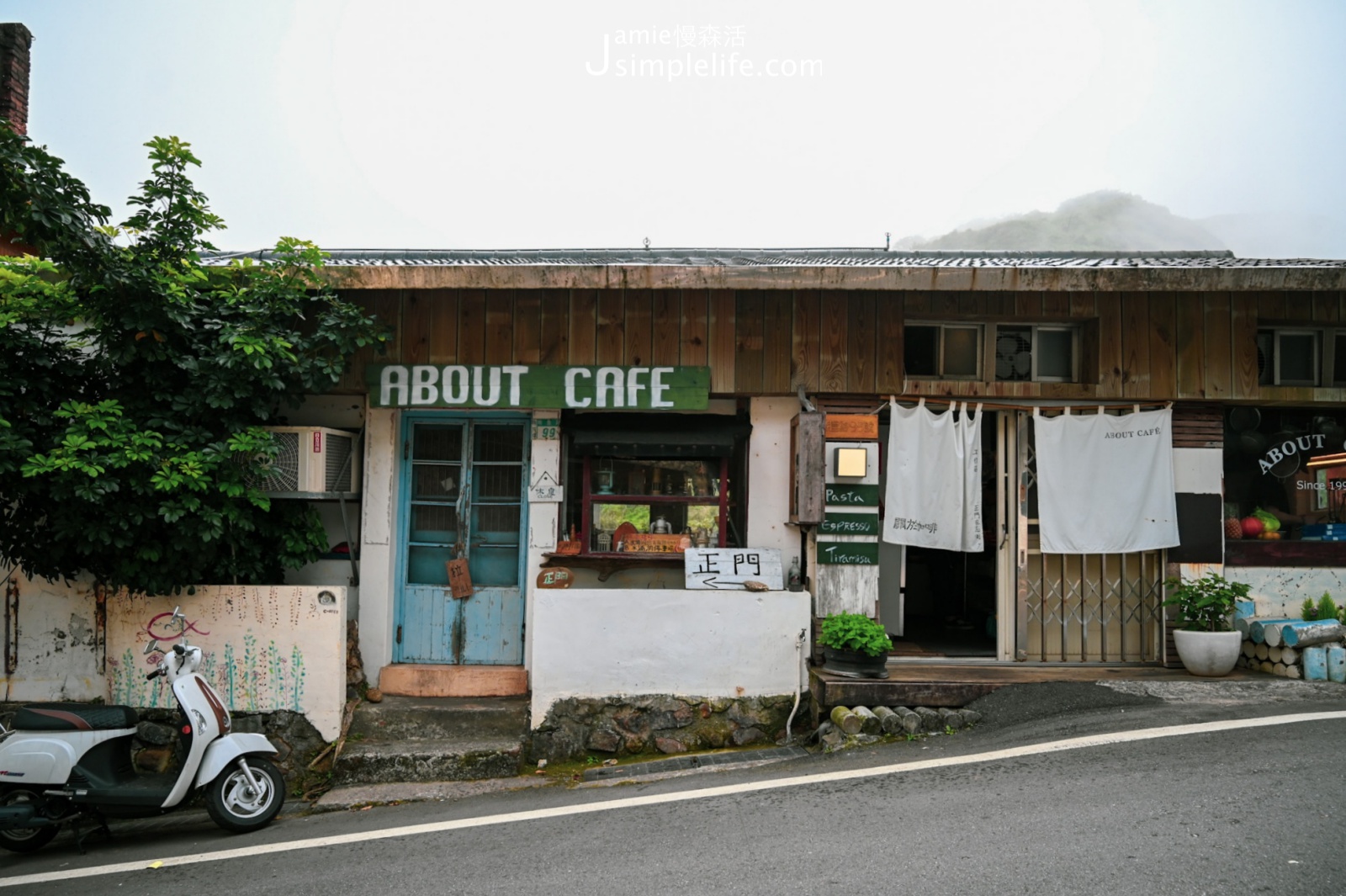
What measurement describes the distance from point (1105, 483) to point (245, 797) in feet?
26.4

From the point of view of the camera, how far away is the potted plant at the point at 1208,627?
808 centimetres

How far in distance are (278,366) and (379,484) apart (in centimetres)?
162

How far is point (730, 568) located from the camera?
842 cm

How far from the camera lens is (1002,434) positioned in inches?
355

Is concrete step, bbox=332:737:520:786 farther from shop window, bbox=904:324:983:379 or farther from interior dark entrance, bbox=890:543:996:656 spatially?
shop window, bbox=904:324:983:379

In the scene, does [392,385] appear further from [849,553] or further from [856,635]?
[856,635]

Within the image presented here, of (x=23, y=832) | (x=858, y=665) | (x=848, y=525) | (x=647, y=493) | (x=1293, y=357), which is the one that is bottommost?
(x=23, y=832)

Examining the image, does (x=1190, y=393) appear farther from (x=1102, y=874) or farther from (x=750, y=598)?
(x=1102, y=874)

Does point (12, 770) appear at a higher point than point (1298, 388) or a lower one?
lower

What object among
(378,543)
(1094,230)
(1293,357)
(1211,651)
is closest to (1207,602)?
(1211,651)

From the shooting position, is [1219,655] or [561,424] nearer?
[1219,655]

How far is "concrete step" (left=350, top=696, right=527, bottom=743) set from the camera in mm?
7941

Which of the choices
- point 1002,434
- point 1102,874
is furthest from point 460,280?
point 1102,874

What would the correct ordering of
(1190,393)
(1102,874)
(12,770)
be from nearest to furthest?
(1102,874) → (12,770) → (1190,393)
